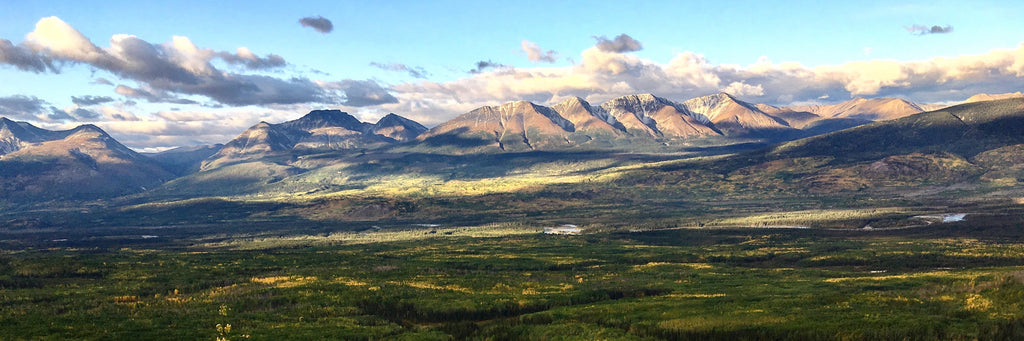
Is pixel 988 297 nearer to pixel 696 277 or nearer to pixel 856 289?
pixel 856 289

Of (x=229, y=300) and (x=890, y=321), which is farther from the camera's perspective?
(x=229, y=300)

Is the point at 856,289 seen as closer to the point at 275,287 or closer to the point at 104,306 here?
the point at 275,287

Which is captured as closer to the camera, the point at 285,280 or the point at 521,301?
the point at 521,301

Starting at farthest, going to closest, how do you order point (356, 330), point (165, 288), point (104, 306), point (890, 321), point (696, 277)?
point (696, 277) → point (165, 288) → point (104, 306) → point (356, 330) → point (890, 321)

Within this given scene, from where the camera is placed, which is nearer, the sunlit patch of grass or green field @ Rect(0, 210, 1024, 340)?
green field @ Rect(0, 210, 1024, 340)

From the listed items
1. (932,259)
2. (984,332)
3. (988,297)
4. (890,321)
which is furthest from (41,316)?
(932,259)

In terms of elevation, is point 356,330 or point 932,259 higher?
point 356,330

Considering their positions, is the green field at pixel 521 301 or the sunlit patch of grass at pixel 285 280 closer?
the green field at pixel 521 301

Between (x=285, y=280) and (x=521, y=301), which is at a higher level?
(x=285, y=280)

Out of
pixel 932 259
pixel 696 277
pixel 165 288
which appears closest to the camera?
pixel 165 288
